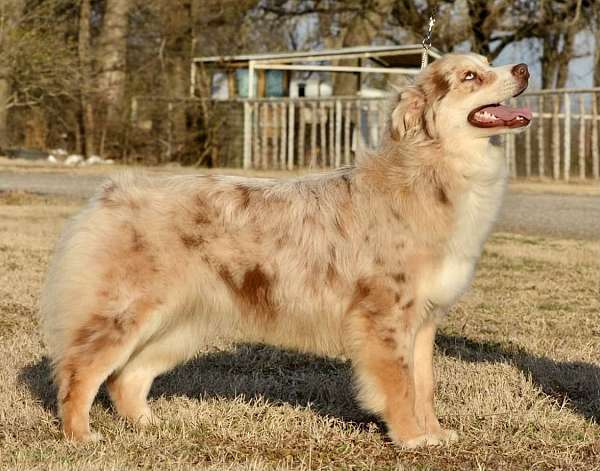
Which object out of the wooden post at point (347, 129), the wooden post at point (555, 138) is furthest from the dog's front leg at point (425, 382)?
the wooden post at point (347, 129)

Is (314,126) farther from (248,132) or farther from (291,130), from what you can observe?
(248,132)

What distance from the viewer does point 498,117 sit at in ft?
14.8

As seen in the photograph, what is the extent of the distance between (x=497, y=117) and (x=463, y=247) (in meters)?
0.66

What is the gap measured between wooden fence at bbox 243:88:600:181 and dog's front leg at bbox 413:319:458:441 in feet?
51.5

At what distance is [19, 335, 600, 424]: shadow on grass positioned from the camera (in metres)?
5.21

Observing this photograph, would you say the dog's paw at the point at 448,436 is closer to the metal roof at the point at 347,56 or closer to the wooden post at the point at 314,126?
the wooden post at the point at 314,126

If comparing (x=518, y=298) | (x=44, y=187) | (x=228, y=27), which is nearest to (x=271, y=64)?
(x=228, y=27)

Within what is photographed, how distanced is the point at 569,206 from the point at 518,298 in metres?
9.22

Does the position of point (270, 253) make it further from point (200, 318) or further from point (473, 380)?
point (473, 380)

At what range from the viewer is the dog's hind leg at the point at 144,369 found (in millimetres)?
4816

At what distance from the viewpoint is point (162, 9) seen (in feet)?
109

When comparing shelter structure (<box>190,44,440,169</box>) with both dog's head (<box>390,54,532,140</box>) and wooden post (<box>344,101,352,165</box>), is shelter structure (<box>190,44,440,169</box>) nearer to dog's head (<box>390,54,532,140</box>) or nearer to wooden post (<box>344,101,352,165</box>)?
wooden post (<box>344,101,352,165</box>)

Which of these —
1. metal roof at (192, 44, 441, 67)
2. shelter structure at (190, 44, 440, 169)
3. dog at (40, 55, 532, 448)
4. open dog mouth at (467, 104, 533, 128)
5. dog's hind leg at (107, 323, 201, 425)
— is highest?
metal roof at (192, 44, 441, 67)


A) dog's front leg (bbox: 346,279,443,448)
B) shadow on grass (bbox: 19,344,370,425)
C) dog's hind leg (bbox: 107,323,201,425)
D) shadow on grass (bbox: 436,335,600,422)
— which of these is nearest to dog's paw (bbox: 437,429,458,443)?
dog's front leg (bbox: 346,279,443,448)
